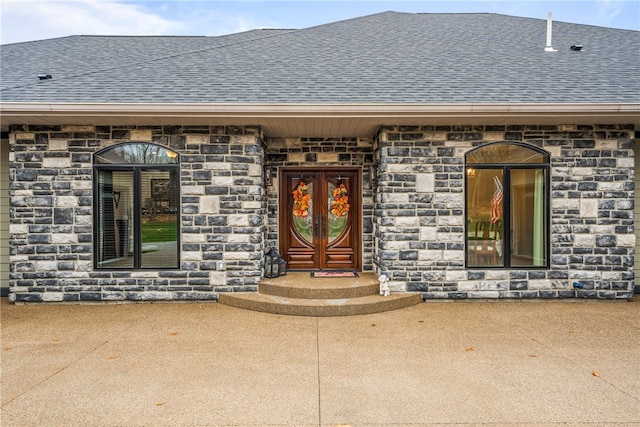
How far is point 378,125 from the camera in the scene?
5809 mm

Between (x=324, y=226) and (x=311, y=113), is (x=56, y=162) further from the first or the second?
(x=324, y=226)

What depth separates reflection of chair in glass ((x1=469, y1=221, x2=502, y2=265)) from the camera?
19.2 ft

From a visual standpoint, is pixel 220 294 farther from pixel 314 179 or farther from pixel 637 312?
pixel 637 312

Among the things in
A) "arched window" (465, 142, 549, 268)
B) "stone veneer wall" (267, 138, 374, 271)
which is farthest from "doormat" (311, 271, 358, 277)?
"arched window" (465, 142, 549, 268)

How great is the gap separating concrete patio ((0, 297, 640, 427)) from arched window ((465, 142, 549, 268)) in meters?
0.91

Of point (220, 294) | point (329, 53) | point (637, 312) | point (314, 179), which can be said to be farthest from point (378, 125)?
point (637, 312)

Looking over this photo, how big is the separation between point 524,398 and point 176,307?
4.49 m

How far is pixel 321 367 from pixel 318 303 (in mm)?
1812

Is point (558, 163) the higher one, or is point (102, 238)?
point (558, 163)

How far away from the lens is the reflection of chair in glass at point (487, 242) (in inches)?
230

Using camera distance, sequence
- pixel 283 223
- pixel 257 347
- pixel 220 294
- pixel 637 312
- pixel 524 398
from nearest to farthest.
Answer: pixel 524 398 < pixel 257 347 < pixel 637 312 < pixel 220 294 < pixel 283 223

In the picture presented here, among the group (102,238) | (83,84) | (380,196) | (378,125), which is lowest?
(102,238)

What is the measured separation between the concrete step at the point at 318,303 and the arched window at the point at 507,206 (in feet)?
4.53

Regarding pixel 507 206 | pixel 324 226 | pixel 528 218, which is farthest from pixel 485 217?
pixel 324 226
